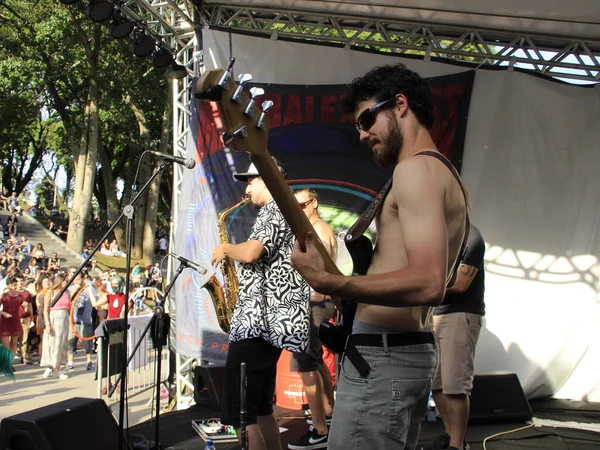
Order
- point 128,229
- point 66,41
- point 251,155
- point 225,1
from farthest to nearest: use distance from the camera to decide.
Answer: point 66,41 → point 225,1 → point 128,229 → point 251,155

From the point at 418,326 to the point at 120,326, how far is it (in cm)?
477

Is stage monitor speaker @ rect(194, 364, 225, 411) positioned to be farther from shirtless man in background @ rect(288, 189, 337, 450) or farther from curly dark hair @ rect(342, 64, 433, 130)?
curly dark hair @ rect(342, 64, 433, 130)

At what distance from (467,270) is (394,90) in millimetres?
2541

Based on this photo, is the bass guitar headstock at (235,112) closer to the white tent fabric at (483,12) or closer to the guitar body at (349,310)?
the guitar body at (349,310)

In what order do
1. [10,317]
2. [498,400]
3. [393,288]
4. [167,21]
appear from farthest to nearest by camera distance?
1. [10,317]
2. [167,21]
3. [498,400]
4. [393,288]

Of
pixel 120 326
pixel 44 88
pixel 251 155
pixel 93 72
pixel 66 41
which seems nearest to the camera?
pixel 251 155

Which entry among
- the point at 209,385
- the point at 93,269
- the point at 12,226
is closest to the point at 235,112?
the point at 209,385

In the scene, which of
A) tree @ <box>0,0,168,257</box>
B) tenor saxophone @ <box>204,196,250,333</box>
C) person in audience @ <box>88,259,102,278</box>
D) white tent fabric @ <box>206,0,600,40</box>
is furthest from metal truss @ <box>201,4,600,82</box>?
tree @ <box>0,0,168,257</box>

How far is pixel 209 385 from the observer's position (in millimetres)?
5797

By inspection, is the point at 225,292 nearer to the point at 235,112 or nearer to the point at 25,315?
the point at 235,112

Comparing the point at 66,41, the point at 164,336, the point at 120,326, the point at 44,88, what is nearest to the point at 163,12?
the point at 120,326

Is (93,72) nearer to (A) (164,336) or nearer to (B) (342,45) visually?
(B) (342,45)

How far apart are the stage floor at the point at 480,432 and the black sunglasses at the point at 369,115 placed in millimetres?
3298

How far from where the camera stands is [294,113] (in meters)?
6.71
